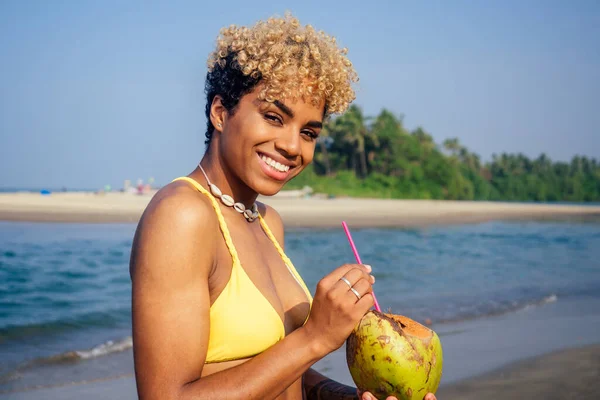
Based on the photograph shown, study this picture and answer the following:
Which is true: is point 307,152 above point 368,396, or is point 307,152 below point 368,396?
above

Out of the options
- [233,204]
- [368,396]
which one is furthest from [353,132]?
[368,396]

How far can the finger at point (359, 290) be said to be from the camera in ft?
4.57

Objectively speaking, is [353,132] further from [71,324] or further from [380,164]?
[71,324]

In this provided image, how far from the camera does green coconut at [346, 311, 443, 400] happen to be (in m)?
1.47

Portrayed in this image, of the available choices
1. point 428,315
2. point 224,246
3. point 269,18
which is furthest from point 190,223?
point 428,315

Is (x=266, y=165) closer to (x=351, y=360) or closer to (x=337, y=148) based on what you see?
(x=351, y=360)

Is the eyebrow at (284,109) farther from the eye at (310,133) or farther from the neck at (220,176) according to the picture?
the neck at (220,176)

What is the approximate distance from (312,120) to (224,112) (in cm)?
24

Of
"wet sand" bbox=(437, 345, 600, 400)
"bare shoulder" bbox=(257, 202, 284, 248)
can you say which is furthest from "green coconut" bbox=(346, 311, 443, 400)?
"wet sand" bbox=(437, 345, 600, 400)

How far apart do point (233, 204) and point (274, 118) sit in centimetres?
30

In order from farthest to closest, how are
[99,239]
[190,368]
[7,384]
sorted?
[99,239] < [7,384] < [190,368]

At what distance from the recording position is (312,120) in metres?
1.63

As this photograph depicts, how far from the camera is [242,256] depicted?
5.21ft

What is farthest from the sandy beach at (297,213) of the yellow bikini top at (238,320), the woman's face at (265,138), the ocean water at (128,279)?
the yellow bikini top at (238,320)
